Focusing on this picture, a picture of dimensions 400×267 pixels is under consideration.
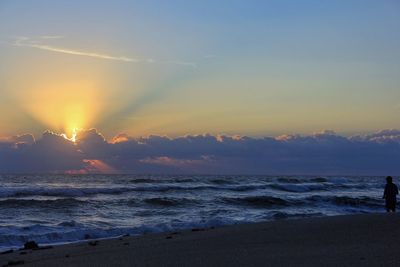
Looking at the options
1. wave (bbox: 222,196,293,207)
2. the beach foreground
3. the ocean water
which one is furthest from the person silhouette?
wave (bbox: 222,196,293,207)

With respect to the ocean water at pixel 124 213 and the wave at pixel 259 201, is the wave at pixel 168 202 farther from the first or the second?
the wave at pixel 259 201

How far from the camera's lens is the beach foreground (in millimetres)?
7766

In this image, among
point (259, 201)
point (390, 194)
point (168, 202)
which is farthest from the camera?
A: point (259, 201)

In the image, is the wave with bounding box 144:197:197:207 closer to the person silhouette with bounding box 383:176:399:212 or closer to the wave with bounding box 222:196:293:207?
the wave with bounding box 222:196:293:207

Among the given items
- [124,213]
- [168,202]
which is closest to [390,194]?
[124,213]

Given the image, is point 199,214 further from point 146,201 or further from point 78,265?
point 78,265

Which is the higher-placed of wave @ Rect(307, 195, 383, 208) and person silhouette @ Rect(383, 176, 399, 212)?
person silhouette @ Rect(383, 176, 399, 212)

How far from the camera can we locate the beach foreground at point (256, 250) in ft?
25.5

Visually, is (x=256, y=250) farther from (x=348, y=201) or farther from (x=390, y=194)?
(x=348, y=201)

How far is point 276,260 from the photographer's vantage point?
7.82 meters

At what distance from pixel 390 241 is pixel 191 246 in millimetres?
3735

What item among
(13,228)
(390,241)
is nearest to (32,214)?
(13,228)

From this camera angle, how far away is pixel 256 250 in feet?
29.6

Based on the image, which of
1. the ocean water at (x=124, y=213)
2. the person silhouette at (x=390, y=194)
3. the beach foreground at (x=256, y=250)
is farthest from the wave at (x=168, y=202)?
the beach foreground at (x=256, y=250)
